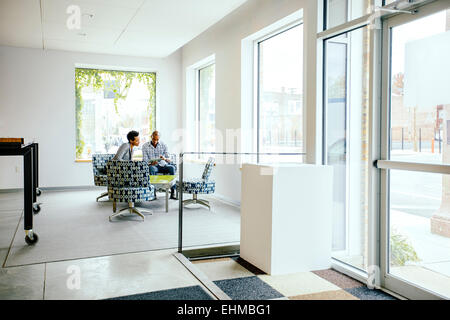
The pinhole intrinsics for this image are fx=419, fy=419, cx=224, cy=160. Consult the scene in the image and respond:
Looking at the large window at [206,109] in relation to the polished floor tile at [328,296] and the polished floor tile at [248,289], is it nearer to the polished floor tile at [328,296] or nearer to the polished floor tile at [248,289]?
the polished floor tile at [248,289]

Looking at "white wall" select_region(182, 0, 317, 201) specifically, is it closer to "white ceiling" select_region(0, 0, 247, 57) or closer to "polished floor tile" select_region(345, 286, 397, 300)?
"white ceiling" select_region(0, 0, 247, 57)

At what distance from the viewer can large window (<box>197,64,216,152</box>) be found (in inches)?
320

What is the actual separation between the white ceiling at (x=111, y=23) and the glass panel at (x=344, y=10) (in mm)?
1912

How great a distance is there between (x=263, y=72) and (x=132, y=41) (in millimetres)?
2634

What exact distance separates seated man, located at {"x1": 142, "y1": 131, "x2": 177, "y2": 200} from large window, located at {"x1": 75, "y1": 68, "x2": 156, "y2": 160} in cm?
205

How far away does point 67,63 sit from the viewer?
8594 millimetres

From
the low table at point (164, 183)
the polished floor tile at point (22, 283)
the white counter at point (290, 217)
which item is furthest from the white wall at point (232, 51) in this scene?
the polished floor tile at point (22, 283)

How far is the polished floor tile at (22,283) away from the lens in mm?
2947

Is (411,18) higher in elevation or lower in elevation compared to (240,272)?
higher

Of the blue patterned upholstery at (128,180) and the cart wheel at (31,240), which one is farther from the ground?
the blue patterned upholstery at (128,180)

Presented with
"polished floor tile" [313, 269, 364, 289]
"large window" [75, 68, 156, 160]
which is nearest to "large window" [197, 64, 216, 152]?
"large window" [75, 68, 156, 160]

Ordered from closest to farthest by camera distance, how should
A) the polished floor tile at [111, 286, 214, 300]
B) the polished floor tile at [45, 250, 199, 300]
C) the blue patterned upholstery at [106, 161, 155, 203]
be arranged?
the polished floor tile at [111, 286, 214, 300]
the polished floor tile at [45, 250, 199, 300]
the blue patterned upholstery at [106, 161, 155, 203]

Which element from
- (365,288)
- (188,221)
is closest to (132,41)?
(188,221)

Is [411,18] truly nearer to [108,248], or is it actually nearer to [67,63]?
[108,248]
